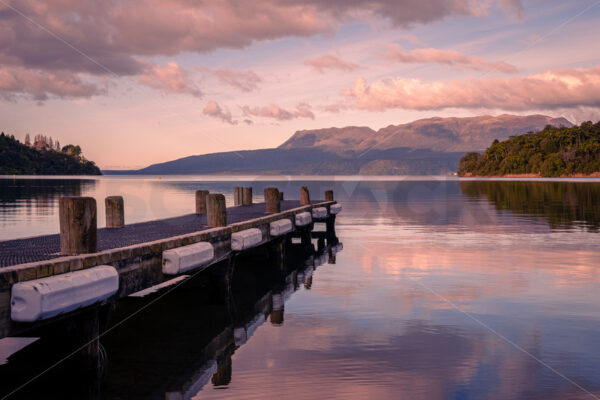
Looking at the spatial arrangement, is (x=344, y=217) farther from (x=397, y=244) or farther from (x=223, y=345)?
(x=223, y=345)

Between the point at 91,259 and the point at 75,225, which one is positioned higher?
the point at 75,225

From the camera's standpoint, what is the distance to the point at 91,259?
29.7ft

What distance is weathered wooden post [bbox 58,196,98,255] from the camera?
9211mm

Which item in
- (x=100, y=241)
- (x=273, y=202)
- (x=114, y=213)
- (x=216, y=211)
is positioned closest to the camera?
(x=100, y=241)

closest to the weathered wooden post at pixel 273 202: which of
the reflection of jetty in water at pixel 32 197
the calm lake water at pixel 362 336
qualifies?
the calm lake water at pixel 362 336

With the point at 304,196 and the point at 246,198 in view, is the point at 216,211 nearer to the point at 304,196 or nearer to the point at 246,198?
the point at 304,196

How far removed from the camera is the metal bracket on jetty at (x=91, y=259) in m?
7.44

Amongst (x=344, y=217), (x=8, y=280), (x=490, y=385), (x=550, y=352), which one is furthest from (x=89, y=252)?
(x=344, y=217)

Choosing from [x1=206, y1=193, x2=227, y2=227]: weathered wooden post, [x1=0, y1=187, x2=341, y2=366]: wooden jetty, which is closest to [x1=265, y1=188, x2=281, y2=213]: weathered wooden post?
[x1=0, y1=187, x2=341, y2=366]: wooden jetty

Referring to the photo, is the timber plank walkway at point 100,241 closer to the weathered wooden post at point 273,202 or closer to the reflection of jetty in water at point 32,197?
the weathered wooden post at point 273,202

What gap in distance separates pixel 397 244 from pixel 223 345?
1681 cm

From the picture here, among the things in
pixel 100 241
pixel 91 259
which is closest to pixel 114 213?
pixel 100 241

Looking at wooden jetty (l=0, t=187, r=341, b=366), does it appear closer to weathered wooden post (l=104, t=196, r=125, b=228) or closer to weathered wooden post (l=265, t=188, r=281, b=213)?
weathered wooden post (l=104, t=196, r=125, b=228)

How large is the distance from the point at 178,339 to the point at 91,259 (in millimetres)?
3837
